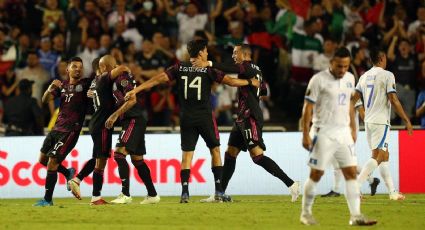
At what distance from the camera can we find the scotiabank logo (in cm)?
2089

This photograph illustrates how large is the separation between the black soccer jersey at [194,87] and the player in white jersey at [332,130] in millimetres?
3816

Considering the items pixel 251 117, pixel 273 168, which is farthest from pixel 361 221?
pixel 251 117

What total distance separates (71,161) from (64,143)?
367 centimetres

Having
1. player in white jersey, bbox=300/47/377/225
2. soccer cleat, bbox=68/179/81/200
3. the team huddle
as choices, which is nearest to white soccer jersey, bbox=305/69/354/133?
player in white jersey, bbox=300/47/377/225

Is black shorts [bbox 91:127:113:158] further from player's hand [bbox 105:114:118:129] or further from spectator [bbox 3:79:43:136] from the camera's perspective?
spectator [bbox 3:79:43:136]

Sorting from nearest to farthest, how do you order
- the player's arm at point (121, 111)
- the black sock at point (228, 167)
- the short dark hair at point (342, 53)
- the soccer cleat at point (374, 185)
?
the short dark hair at point (342, 53)
the player's arm at point (121, 111)
the black sock at point (228, 167)
the soccer cleat at point (374, 185)

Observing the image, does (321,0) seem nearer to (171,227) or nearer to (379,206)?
(379,206)

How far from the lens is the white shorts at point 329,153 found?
1323cm

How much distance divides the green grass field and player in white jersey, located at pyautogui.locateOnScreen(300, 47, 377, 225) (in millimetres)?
349

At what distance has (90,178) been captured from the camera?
21.0 m

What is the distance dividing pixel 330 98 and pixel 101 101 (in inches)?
192

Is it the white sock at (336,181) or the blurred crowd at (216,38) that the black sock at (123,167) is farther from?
the blurred crowd at (216,38)

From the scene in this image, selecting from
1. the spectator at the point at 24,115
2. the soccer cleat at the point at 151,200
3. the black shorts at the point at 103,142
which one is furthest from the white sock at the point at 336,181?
the spectator at the point at 24,115

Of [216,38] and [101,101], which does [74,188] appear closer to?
[101,101]
